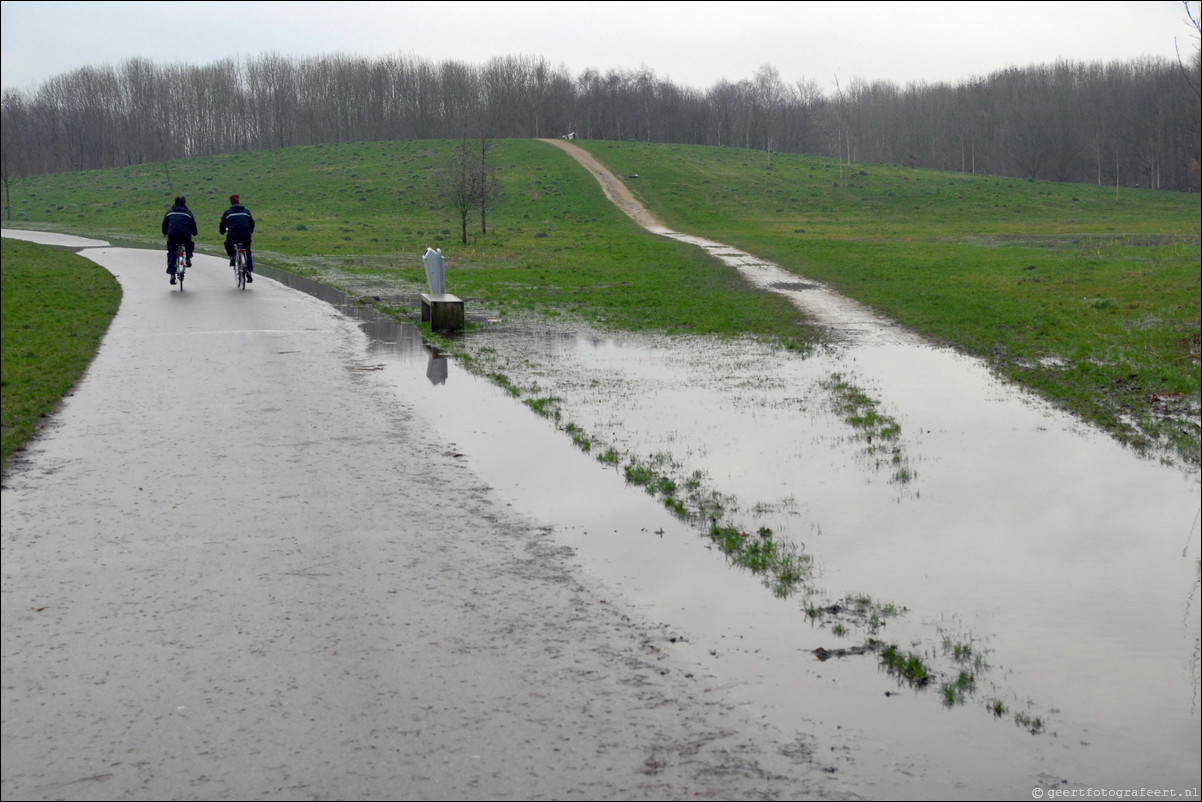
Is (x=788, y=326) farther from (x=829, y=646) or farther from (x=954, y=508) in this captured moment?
(x=829, y=646)

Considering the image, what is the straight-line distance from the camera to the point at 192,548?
20.4ft

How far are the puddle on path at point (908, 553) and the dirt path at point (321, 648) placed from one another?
1.24 ft

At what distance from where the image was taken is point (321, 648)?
4906mm

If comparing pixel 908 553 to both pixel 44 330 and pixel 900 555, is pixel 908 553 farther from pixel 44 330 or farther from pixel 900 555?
pixel 44 330

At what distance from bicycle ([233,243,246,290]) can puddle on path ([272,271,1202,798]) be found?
36.2ft

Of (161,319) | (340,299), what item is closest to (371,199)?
(340,299)

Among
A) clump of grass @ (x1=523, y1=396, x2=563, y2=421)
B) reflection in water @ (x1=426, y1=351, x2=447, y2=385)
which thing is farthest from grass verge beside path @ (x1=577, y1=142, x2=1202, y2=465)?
reflection in water @ (x1=426, y1=351, x2=447, y2=385)

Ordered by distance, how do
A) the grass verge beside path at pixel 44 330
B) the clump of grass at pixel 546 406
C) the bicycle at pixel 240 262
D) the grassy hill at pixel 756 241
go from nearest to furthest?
the grass verge beside path at pixel 44 330, the clump of grass at pixel 546 406, the grassy hill at pixel 756 241, the bicycle at pixel 240 262

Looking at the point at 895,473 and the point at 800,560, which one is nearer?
the point at 800,560

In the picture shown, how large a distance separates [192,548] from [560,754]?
10.3 ft

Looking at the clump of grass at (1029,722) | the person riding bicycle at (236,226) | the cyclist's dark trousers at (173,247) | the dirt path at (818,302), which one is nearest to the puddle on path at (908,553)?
the clump of grass at (1029,722)

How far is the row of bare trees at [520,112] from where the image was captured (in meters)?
112

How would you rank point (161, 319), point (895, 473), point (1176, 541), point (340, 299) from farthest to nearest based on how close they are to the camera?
point (340, 299), point (161, 319), point (895, 473), point (1176, 541)

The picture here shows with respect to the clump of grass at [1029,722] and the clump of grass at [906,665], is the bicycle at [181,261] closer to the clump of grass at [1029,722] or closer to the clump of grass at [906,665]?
the clump of grass at [906,665]
